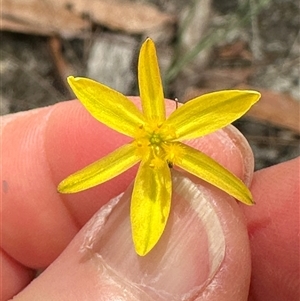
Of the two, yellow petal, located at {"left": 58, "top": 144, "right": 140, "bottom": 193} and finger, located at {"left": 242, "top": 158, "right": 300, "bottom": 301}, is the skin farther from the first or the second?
yellow petal, located at {"left": 58, "top": 144, "right": 140, "bottom": 193}

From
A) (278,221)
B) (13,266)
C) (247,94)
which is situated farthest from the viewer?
(13,266)

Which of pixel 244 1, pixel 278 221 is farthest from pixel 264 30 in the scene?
pixel 278 221

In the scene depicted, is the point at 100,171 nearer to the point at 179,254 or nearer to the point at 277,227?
the point at 179,254

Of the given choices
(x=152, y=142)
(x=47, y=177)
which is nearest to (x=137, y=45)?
(x=47, y=177)

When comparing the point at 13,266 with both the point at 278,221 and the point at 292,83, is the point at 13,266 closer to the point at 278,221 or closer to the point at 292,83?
the point at 278,221

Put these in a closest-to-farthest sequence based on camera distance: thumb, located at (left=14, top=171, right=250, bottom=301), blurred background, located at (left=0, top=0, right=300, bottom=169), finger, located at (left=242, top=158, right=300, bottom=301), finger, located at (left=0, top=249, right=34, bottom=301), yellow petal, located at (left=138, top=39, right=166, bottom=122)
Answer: yellow petal, located at (left=138, top=39, right=166, bottom=122) → thumb, located at (left=14, top=171, right=250, bottom=301) → finger, located at (left=242, top=158, right=300, bottom=301) → finger, located at (left=0, top=249, right=34, bottom=301) → blurred background, located at (left=0, top=0, right=300, bottom=169)

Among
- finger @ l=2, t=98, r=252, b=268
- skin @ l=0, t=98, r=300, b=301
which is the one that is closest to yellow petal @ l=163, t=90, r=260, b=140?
skin @ l=0, t=98, r=300, b=301
